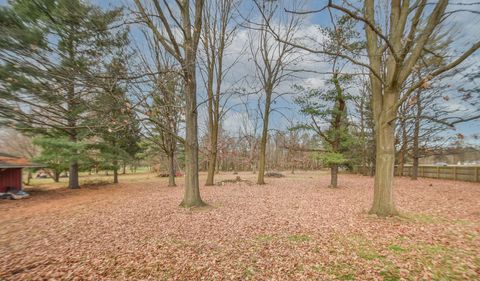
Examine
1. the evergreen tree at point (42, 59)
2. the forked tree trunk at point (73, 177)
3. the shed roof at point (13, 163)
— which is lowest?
the forked tree trunk at point (73, 177)

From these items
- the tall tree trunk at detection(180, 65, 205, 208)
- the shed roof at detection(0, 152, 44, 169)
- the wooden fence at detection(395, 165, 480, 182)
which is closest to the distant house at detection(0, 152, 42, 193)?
the shed roof at detection(0, 152, 44, 169)

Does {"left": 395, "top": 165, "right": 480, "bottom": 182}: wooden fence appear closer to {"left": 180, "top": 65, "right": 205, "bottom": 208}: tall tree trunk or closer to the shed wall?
{"left": 180, "top": 65, "right": 205, "bottom": 208}: tall tree trunk

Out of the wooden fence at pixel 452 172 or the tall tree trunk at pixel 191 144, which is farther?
the wooden fence at pixel 452 172

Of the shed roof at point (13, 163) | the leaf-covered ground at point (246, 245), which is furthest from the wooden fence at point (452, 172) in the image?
the shed roof at point (13, 163)

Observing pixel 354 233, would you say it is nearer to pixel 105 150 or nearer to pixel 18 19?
pixel 18 19

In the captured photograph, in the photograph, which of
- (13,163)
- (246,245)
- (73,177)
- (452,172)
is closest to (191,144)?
(246,245)

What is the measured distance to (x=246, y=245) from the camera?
4156mm

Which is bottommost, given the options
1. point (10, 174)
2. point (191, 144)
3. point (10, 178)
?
point (10, 178)

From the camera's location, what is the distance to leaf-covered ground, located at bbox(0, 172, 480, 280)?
319cm

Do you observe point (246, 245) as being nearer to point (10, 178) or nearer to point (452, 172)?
point (10, 178)

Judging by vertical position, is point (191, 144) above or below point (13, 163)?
above

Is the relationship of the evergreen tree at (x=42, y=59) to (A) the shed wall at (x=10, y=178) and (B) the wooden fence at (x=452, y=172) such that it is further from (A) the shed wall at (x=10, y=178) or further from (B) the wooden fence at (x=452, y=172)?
(B) the wooden fence at (x=452, y=172)

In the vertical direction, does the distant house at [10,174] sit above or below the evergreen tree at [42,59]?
below

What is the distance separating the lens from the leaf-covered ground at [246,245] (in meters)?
3.19
